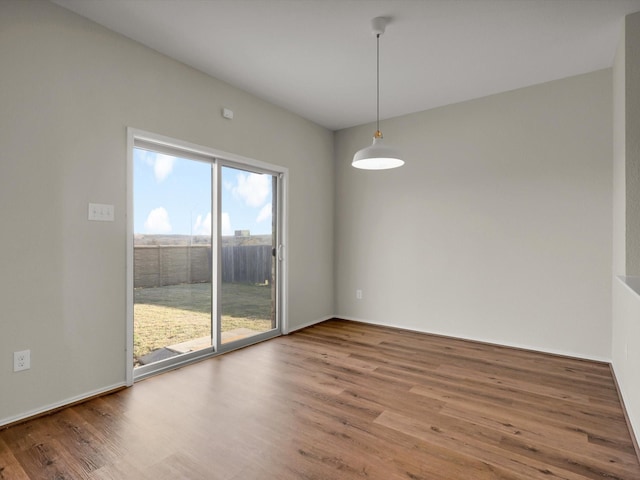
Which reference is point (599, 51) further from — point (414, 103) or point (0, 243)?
point (0, 243)

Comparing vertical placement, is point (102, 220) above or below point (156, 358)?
above

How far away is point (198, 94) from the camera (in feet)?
10.9

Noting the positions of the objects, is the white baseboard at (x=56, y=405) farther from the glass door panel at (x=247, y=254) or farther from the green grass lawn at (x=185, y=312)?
the glass door panel at (x=247, y=254)

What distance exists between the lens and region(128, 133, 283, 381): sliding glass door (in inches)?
119

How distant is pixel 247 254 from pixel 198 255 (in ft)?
2.07

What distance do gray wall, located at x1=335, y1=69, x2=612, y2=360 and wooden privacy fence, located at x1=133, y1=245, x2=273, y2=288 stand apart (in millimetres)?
1507

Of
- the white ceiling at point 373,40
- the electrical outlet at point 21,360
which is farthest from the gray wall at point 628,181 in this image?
the electrical outlet at point 21,360

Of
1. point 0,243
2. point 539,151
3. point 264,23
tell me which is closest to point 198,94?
point 264,23

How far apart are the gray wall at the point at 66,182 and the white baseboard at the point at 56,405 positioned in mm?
10

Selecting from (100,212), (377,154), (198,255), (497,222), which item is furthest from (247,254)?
(497,222)

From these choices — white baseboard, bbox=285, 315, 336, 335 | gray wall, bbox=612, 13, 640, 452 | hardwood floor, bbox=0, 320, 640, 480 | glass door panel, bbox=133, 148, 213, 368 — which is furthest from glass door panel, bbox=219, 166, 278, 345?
gray wall, bbox=612, 13, 640, 452

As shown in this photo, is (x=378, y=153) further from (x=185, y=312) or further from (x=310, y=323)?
(x=310, y=323)

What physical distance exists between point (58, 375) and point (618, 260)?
4.43 metres

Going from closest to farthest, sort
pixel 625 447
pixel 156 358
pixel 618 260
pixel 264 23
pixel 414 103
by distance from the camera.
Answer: pixel 625 447
pixel 264 23
pixel 618 260
pixel 156 358
pixel 414 103
